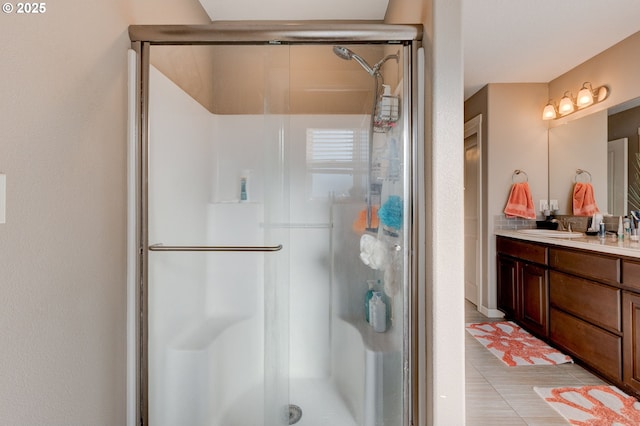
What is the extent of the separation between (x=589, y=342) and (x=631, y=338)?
0.35 metres

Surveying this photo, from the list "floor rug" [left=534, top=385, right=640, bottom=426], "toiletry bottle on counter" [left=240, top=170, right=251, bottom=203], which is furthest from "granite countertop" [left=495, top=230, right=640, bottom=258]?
"toiletry bottle on counter" [left=240, top=170, right=251, bottom=203]

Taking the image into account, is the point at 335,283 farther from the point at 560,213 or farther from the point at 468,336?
the point at 560,213

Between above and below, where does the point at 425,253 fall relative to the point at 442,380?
above

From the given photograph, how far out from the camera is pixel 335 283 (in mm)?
1787

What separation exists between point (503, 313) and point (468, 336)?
2.41 feet

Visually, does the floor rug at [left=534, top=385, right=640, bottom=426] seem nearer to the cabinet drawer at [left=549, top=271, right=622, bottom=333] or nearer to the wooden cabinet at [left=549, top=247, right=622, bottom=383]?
the wooden cabinet at [left=549, top=247, right=622, bottom=383]

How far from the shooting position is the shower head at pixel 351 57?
1576mm

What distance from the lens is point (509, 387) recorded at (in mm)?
2076

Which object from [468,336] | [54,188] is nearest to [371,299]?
[54,188]

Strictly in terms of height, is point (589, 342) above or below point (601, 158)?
below

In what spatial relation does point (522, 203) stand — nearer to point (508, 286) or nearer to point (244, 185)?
point (508, 286)

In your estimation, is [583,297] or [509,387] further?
[583,297]

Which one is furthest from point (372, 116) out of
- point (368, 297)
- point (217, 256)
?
point (217, 256)

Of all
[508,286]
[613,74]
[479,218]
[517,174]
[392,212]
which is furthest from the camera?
[479,218]
